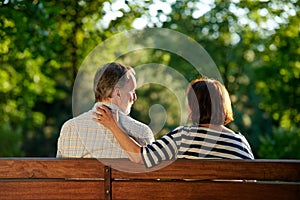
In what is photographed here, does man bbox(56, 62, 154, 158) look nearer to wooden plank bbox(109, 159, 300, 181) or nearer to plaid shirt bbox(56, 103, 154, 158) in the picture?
plaid shirt bbox(56, 103, 154, 158)

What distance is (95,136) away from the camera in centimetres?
347

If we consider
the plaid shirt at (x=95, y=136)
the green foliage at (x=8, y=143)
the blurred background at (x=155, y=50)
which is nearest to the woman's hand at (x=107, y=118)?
the plaid shirt at (x=95, y=136)

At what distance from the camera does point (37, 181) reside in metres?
3.33

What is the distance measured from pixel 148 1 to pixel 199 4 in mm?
1972

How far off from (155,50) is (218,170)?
885cm

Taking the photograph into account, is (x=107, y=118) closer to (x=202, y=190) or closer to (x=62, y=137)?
(x=62, y=137)

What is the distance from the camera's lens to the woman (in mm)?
3232

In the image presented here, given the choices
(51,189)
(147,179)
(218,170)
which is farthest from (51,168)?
(218,170)

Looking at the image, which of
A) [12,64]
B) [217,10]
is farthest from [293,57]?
[12,64]

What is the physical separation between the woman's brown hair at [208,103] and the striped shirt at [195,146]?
67mm

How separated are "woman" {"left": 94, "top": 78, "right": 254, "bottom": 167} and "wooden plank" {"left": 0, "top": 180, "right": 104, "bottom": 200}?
25 cm

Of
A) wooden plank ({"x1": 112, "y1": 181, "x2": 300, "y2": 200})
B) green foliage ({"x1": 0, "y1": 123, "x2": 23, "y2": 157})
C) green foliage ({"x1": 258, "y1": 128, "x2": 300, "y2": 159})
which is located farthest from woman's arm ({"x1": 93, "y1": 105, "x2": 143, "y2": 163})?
green foliage ({"x1": 0, "y1": 123, "x2": 23, "y2": 157})

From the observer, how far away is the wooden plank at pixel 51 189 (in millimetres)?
3277

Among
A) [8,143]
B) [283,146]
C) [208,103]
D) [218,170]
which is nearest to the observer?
[218,170]
